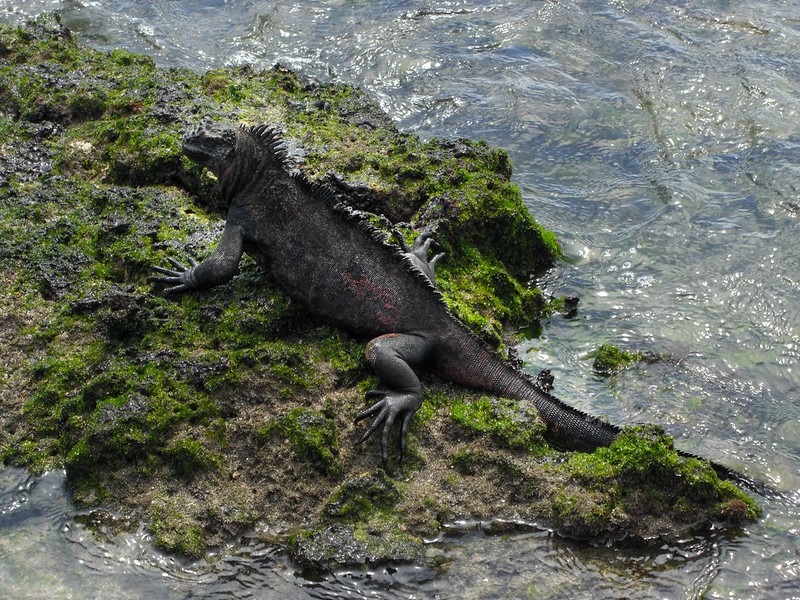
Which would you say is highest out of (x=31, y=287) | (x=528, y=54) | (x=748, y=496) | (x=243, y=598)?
(x=528, y=54)

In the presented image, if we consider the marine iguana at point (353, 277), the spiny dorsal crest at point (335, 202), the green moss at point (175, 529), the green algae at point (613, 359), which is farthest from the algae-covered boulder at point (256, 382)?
the green algae at point (613, 359)

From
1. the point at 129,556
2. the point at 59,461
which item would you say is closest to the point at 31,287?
the point at 59,461

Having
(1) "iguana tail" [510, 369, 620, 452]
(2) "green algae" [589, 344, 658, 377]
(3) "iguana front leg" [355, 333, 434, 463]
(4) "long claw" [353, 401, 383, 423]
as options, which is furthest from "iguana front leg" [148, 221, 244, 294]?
(2) "green algae" [589, 344, 658, 377]

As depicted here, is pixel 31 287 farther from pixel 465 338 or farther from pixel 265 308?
pixel 465 338

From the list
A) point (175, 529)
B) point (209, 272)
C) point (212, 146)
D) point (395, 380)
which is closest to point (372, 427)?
point (395, 380)

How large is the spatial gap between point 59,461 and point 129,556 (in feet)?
2.37

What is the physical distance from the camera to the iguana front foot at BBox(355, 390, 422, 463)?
4441mm

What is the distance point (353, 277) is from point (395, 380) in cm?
71

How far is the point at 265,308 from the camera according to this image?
5.02 meters

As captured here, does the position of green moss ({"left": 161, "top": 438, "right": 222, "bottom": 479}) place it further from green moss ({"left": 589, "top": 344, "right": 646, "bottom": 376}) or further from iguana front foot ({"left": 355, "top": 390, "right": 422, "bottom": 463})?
green moss ({"left": 589, "top": 344, "right": 646, "bottom": 376})

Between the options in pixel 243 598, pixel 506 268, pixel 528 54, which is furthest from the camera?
pixel 528 54

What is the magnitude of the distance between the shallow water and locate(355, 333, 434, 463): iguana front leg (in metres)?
0.68

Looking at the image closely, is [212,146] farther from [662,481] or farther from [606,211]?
[606,211]

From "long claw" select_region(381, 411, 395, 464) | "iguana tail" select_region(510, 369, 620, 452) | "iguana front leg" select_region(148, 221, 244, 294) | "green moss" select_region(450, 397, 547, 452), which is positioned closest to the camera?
"long claw" select_region(381, 411, 395, 464)
